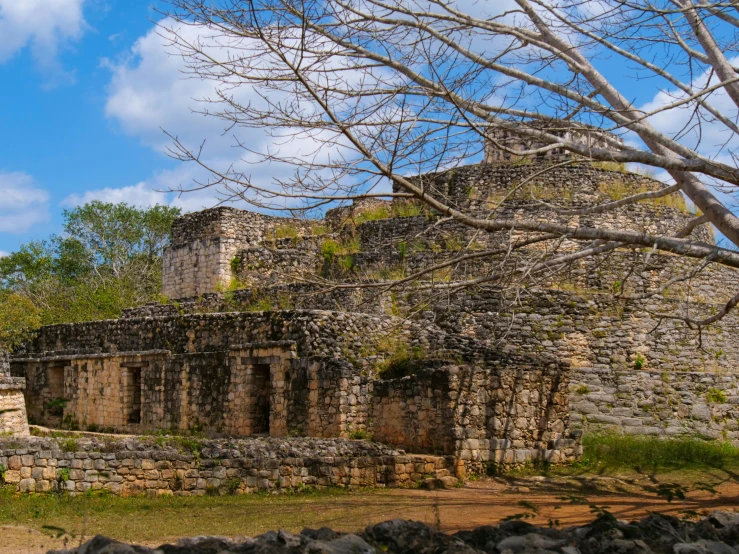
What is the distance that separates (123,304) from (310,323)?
2009 cm

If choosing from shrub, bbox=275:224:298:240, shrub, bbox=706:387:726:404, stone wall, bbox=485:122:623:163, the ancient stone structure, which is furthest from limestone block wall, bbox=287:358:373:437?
shrub, bbox=275:224:298:240

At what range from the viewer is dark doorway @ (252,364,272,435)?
16.0 meters

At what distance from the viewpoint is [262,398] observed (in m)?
16.2

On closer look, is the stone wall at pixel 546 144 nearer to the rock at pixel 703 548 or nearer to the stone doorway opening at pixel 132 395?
the rock at pixel 703 548

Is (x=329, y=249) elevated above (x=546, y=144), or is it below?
below

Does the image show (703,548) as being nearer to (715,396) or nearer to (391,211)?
(715,396)

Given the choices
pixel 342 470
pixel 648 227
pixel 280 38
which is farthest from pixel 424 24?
pixel 648 227

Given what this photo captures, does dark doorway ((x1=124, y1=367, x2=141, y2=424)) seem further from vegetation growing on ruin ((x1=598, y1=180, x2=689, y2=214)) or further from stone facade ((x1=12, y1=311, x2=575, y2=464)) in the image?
vegetation growing on ruin ((x1=598, y1=180, x2=689, y2=214))

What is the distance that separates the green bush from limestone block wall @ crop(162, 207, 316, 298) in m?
10.6

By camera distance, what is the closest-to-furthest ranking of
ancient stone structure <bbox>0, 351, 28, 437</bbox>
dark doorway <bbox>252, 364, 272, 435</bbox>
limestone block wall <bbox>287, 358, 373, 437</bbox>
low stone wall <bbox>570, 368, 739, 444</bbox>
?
limestone block wall <bbox>287, 358, 373, 437</bbox> → low stone wall <bbox>570, 368, 739, 444</bbox> → dark doorway <bbox>252, 364, 272, 435</bbox> → ancient stone structure <bbox>0, 351, 28, 437</bbox>

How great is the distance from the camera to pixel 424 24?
10883 mm

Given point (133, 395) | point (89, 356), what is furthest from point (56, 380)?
point (133, 395)

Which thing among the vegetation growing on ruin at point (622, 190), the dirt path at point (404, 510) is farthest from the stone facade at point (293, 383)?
the vegetation growing on ruin at point (622, 190)

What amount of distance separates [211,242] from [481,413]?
12.0m
